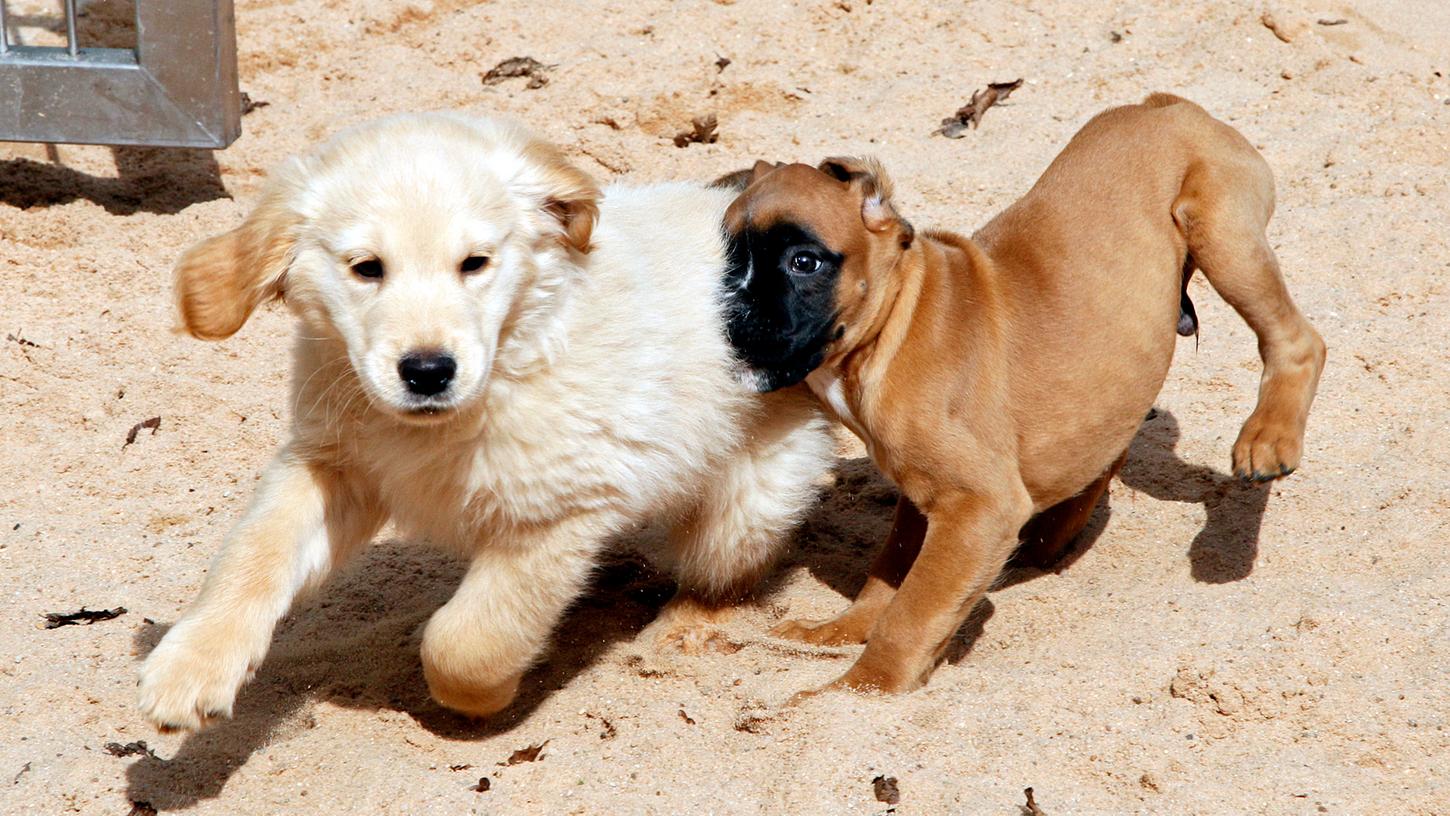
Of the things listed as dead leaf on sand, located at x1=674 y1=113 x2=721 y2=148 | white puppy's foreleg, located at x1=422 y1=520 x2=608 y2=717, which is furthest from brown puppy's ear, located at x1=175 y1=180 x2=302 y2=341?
dead leaf on sand, located at x1=674 y1=113 x2=721 y2=148

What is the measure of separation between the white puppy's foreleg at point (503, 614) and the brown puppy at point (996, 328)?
76cm

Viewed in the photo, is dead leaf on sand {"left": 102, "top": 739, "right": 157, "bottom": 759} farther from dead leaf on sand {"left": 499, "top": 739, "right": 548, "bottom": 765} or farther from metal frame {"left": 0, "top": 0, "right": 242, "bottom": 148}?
metal frame {"left": 0, "top": 0, "right": 242, "bottom": 148}

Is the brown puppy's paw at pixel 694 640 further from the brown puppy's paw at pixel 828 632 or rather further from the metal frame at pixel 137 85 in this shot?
the metal frame at pixel 137 85

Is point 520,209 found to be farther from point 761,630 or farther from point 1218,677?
point 1218,677

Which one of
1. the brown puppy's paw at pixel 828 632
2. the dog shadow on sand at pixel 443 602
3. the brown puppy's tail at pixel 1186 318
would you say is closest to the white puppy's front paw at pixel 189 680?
the dog shadow on sand at pixel 443 602

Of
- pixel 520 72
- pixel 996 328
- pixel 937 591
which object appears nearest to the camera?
pixel 937 591

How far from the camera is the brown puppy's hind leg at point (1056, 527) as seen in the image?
5.05m

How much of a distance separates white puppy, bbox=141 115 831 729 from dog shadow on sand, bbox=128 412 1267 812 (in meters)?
0.32

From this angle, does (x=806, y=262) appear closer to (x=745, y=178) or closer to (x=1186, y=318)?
(x=745, y=178)

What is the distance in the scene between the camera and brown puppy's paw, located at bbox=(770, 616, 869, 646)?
15.0ft

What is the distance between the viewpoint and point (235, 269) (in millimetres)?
3646

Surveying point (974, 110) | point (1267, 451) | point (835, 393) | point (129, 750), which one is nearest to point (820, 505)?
point (835, 393)

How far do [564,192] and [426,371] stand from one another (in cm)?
68

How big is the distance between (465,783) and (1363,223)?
15.3 feet
